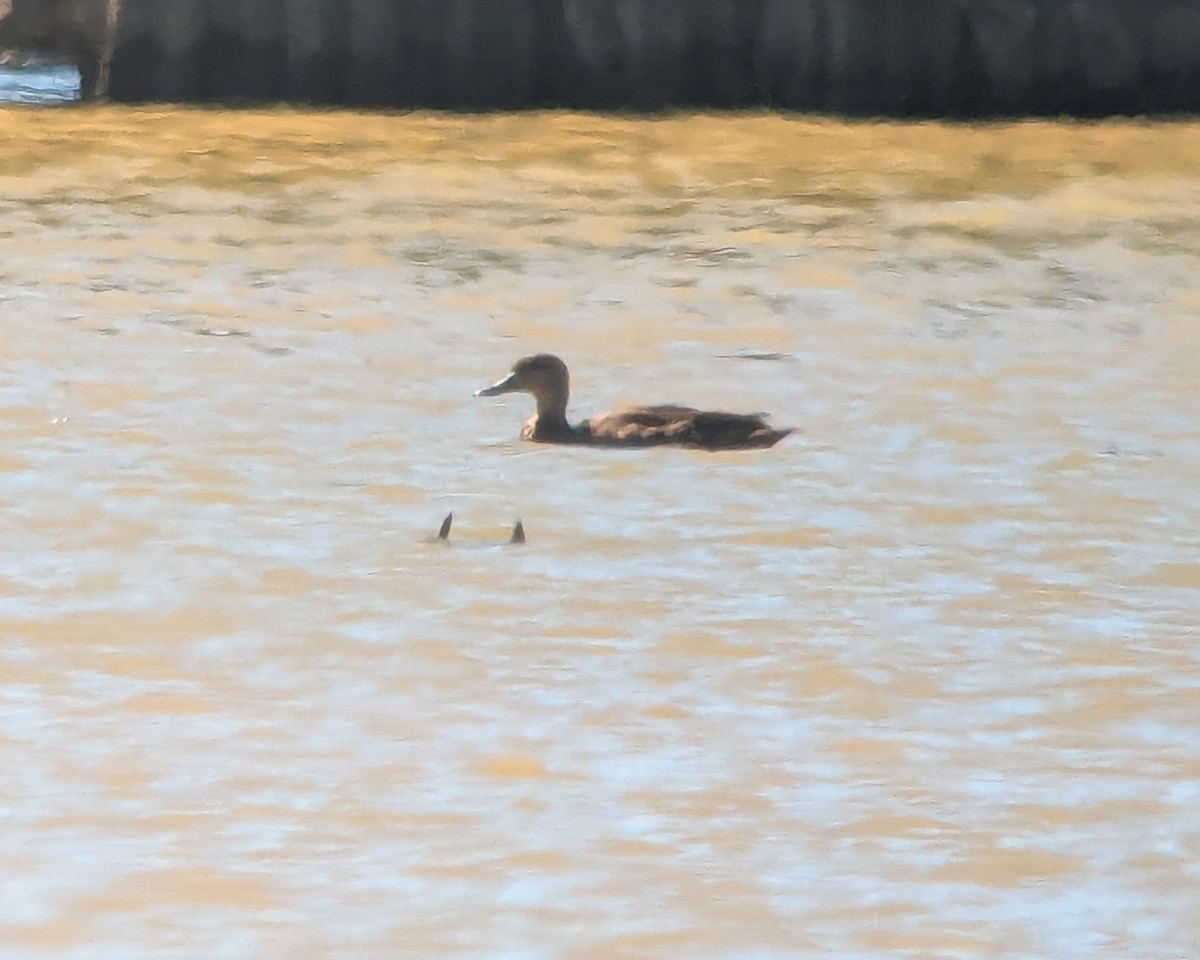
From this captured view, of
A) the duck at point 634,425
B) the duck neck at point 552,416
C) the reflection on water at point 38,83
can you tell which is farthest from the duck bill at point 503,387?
the reflection on water at point 38,83

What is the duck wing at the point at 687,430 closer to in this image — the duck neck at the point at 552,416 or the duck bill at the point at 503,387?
the duck neck at the point at 552,416

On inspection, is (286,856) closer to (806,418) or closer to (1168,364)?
(806,418)

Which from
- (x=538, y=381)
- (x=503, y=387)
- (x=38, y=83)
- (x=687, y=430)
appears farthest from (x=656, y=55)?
(x=687, y=430)

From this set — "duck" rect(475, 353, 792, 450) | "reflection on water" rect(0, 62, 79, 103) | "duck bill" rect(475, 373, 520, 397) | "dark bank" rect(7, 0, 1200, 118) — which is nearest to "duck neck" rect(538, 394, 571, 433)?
"duck" rect(475, 353, 792, 450)

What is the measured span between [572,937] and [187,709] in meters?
1.27

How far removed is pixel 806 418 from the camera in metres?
8.26

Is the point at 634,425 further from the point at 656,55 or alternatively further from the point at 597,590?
the point at 656,55

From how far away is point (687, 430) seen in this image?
25.6ft

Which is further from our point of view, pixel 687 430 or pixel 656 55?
pixel 656 55

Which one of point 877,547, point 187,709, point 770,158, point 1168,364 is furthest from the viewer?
point 770,158

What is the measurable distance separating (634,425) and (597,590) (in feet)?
6.19

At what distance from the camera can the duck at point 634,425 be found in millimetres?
7777

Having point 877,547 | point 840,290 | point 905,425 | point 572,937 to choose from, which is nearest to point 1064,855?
point 572,937

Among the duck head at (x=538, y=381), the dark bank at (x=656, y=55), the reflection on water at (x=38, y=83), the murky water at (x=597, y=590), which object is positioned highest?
the dark bank at (x=656, y=55)
